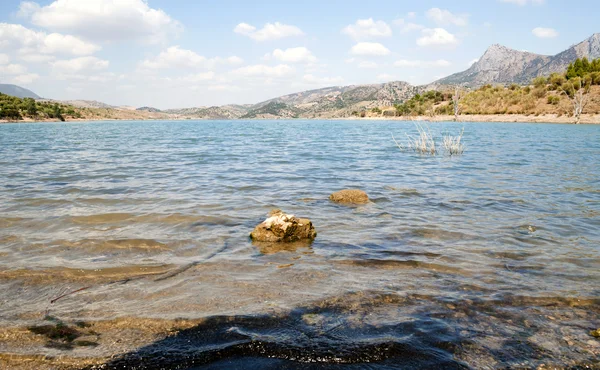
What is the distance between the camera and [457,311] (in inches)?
179

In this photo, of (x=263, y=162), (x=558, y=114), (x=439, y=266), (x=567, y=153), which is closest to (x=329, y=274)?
(x=439, y=266)

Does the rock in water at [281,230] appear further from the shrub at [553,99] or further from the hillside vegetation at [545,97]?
the shrub at [553,99]

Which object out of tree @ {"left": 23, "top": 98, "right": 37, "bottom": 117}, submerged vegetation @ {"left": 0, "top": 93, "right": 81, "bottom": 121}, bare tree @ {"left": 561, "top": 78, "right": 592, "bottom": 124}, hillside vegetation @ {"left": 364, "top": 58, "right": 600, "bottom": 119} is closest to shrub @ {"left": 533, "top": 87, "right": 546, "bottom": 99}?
hillside vegetation @ {"left": 364, "top": 58, "right": 600, "bottom": 119}

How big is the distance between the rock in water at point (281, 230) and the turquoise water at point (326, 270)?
0.40 metres

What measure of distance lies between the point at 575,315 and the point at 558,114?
311 ft

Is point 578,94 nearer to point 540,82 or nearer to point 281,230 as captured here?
point 540,82

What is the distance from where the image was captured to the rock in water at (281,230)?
757cm

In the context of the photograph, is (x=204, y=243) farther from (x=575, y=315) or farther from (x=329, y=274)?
(x=575, y=315)

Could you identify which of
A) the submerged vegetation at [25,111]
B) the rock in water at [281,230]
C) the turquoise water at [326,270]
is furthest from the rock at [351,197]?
the submerged vegetation at [25,111]

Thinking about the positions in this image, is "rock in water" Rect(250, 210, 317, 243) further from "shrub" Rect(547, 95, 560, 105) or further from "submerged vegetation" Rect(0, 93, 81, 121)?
"submerged vegetation" Rect(0, 93, 81, 121)

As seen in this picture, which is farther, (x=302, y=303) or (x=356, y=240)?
(x=356, y=240)

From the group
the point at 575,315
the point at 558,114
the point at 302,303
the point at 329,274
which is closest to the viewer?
the point at 575,315

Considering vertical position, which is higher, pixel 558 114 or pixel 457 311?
pixel 558 114

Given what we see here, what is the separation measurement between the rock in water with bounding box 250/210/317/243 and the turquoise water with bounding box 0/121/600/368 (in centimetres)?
40
